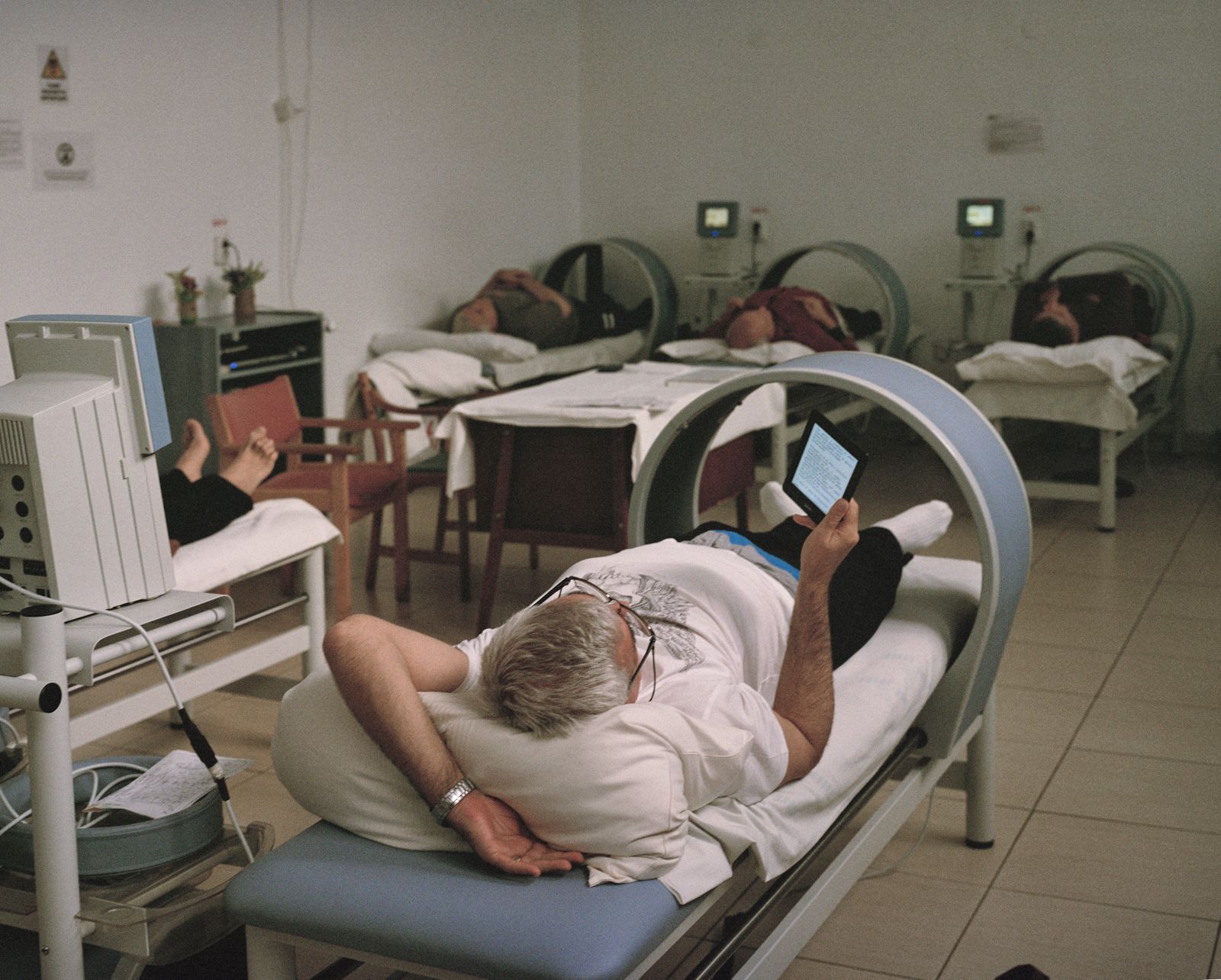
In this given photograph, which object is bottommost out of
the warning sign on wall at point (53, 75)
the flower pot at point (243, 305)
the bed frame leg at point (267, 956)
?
the bed frame leg at point (267, 956)

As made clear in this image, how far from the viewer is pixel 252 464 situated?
12.0 ft

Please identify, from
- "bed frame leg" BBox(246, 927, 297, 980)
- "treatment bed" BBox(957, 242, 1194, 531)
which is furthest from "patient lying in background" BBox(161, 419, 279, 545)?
"treatment bed" BBox(957, 242, 1194, 531)

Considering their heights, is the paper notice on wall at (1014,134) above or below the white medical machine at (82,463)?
above

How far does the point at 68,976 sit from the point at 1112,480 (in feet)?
15.5

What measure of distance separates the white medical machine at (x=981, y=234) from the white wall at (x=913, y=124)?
42 centimetres

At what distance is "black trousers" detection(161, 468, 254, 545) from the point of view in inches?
128

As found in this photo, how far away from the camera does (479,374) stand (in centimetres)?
631

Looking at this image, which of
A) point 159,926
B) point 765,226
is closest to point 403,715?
point 159,926

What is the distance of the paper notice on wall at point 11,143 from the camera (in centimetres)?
466

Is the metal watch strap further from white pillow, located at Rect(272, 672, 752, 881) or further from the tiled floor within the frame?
the tiled floor

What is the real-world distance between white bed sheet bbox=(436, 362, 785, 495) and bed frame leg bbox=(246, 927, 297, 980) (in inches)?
88.6

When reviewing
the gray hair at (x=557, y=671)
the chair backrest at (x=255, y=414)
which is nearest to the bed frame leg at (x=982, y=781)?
the gray hair at (x=557, y=671)

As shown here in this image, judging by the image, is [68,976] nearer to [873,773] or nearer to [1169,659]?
[873,773]

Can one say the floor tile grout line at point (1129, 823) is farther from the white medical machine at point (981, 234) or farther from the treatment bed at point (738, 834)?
the white medical machine at point (981, 234)
